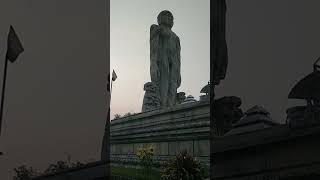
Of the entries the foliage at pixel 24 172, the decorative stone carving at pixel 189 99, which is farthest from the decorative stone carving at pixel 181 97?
the foliage at pixel 24 172

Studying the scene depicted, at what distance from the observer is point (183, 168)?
108 inches

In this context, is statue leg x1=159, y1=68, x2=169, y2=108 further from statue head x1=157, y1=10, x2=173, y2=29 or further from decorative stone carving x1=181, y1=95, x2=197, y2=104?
statue head x1=157, y1=10, x2=173, y2=29

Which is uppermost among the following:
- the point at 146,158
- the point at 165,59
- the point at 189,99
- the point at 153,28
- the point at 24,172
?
the point at 153,28

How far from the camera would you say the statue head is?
325 cm

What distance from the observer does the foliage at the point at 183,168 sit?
2.73 m

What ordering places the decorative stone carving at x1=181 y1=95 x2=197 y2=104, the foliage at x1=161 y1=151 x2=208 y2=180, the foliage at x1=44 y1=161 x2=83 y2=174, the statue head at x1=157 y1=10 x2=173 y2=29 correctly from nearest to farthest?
Answer: the foliage at x1=161 y1=151 x2=208 y2=180, the decorative stone carving at x1=181 y1=95 x2=197 y2=104, the statue head at x1=157 y1=10 x2=173 y2=29, the foliage at x1=44 y1=161 x2=83 y2=174

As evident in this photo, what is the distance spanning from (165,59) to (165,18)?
0.87 feet

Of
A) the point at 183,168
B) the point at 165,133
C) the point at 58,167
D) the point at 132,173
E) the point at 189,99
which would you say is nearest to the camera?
the point at 183,168

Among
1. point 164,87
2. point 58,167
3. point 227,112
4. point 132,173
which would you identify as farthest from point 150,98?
point 58,167

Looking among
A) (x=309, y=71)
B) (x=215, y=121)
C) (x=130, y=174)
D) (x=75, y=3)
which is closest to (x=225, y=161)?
(x=215, y=121)

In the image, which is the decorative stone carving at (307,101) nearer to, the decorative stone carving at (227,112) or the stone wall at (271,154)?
the stone wall at (271,154)

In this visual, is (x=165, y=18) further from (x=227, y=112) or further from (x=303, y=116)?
(x=303, y=116)

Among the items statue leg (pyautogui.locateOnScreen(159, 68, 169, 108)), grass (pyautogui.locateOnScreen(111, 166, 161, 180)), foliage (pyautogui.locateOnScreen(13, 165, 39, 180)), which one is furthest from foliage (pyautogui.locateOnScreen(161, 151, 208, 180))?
foliage (pyautogui.locateOnScreen(13, 165, 39, 180))

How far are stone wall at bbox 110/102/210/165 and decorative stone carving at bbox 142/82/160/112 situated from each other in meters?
0.04
